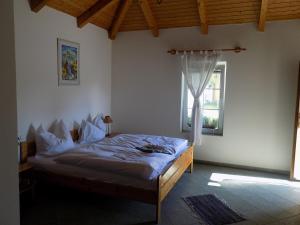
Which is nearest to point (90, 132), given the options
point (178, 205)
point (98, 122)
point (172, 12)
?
point (98, 122)

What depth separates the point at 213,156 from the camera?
4840 mm

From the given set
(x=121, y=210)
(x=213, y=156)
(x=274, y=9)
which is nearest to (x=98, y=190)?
(x=121, y=210)

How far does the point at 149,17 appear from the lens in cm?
464

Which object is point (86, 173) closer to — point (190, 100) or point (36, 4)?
point (36, 4)

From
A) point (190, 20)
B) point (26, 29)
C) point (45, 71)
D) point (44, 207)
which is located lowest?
point (44, 207)

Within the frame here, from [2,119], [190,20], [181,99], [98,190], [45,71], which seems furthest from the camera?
[181,99]

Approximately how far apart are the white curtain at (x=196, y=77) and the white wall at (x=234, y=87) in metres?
0.20

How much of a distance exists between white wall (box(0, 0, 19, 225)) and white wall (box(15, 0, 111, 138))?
2.61 metres

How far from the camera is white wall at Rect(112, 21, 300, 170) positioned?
4320 mm

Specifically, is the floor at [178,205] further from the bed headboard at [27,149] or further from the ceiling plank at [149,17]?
the ceiling plank at [149,17]

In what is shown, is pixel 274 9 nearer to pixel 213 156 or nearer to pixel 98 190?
pixel 213 156

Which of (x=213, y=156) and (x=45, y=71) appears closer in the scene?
(x=45, y=71)

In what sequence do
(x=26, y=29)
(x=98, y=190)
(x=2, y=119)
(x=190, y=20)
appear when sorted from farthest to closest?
(x=190, y=20), (x=26, y=29), (x=98, y=190), (x=2, y=119)

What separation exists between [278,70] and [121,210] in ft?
11.1
